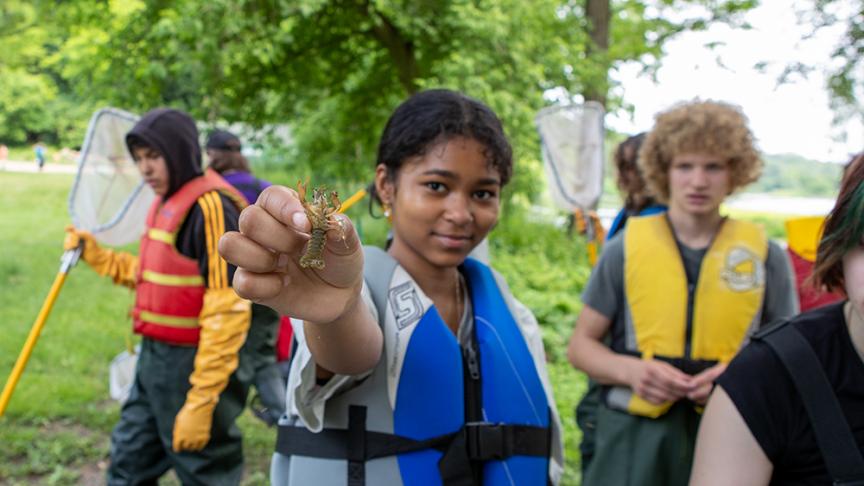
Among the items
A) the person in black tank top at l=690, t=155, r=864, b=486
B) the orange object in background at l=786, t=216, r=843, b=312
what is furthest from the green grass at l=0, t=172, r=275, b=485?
the person in black tank top at l=690, t=155, r=864, b=486

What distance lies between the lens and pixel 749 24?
14648 mm

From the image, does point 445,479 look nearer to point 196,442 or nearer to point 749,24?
point 196,442

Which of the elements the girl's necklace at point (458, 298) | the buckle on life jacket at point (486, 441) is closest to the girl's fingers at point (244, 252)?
the buckle on life jacket at point (486, 441)

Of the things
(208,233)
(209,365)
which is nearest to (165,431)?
(209,365)

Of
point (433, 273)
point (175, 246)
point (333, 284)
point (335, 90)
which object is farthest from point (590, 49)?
point (333, 284)

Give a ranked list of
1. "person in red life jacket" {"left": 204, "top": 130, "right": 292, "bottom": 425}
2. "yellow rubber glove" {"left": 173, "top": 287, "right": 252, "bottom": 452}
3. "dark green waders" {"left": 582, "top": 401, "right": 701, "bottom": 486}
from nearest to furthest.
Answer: "dark green waders" {"left": 582, "top": 401, "right": 701, "bottom": 486} < "yellow rubber glove" {"left": 173, "top": 287, "right": 252, "bottom": 452} < "person in red life jacket" {"left": 204, "top": 130, "right": 292, "bottom": 425}

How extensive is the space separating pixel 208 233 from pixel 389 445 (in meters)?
1.89

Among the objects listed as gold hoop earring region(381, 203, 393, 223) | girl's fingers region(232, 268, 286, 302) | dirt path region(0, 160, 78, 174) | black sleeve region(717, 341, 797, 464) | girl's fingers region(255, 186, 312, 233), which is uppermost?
dirt path region(0, 160, 78, 174)

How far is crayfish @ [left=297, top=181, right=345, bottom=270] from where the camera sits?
945 millimetres

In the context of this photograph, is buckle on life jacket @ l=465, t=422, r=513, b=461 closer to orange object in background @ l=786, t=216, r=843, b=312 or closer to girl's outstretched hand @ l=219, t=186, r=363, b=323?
girl's outstretched hand @ l=219, t=186, r=363, b=323

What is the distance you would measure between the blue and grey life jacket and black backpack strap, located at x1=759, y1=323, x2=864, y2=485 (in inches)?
25.5

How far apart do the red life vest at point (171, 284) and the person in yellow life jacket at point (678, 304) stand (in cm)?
170

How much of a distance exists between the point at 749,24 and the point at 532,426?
15.2 meters

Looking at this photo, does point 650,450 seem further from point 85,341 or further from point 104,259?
point 85,341
